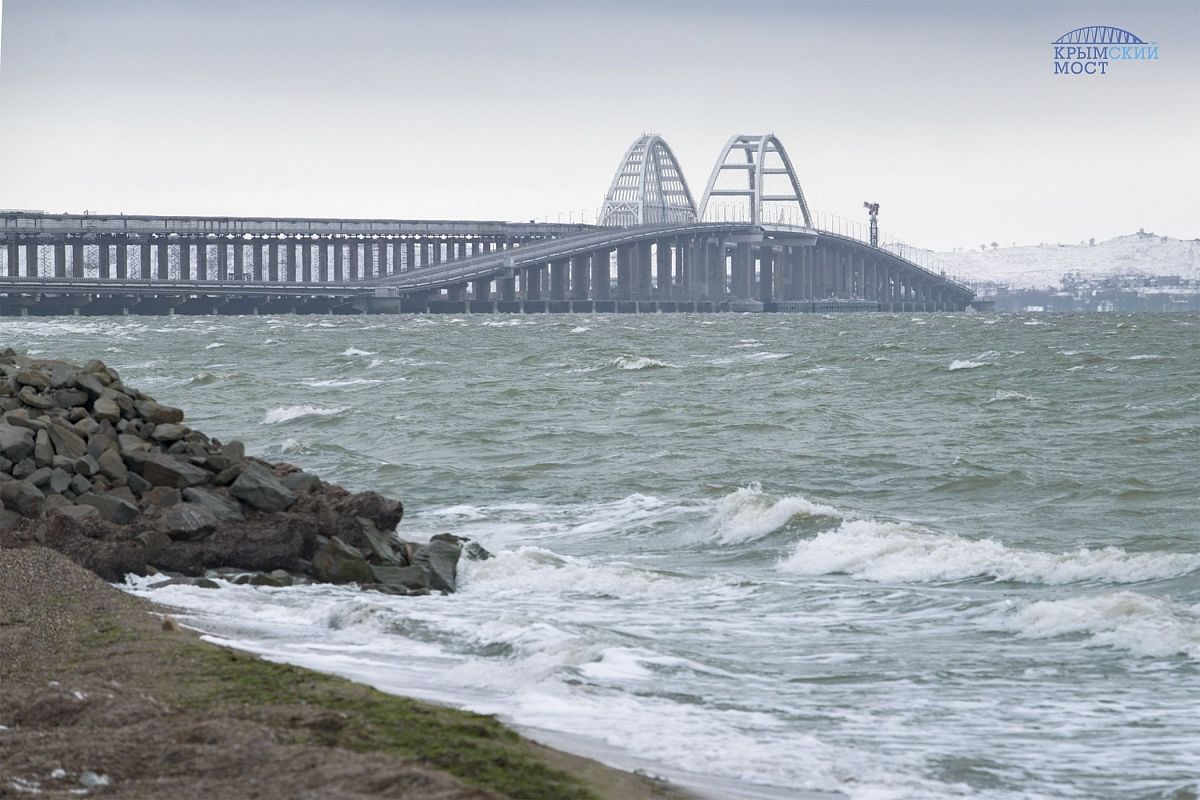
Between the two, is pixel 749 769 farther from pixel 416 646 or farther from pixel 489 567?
pixel 489 567

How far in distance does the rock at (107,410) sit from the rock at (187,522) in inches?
128

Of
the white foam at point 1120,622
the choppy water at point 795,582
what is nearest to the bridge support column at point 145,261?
the choppy water at point 795,582

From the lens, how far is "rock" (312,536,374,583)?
15.0m

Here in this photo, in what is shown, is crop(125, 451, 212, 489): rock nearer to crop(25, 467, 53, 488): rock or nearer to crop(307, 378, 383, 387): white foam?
crop(25, 467, 53, 488): rock

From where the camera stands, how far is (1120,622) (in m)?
13.2

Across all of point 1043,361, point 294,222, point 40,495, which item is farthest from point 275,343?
point 294,222

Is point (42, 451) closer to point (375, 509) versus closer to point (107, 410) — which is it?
point (107, 410)

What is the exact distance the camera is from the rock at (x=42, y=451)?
1684 centimetres

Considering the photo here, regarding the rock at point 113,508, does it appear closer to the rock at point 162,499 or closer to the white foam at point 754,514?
the rock at point 162,499

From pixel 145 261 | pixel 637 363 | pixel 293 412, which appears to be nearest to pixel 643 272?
pixel 145 261

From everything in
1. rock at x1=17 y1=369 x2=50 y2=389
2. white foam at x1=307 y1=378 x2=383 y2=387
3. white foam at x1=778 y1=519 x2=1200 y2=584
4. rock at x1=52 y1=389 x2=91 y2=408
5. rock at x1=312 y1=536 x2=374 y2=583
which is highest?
rock at x1=17 y1=369 x2=50 y2=389

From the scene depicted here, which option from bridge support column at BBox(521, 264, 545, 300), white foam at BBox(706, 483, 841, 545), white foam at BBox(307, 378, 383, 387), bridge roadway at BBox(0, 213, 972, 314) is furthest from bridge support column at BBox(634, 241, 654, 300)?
white foam at BBox(706, 483, 841, 545)

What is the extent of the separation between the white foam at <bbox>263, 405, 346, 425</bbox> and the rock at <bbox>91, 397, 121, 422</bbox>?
1616 centimetres

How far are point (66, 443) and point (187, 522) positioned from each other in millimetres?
2526
